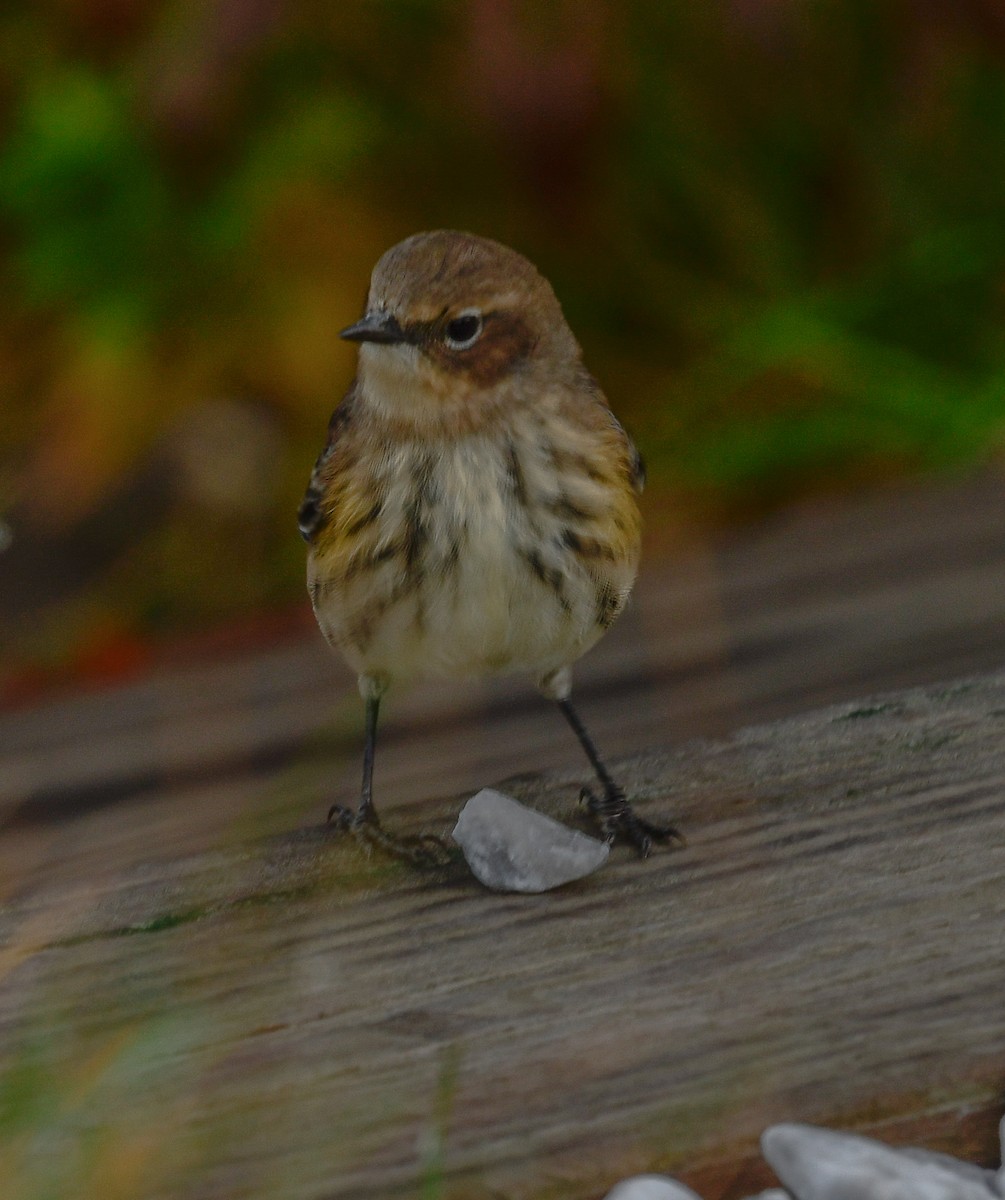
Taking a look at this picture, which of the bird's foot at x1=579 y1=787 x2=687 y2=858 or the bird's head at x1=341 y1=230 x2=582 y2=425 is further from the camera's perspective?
the bird's head at x1=341 y1=230 x2=582 y2=425

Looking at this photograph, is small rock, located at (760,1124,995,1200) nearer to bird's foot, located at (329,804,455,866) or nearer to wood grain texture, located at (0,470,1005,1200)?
wood grain texture, located at (0,470,1005,1200)

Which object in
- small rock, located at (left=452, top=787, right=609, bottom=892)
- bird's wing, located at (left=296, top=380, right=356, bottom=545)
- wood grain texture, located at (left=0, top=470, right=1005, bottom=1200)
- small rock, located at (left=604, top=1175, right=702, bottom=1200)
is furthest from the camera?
bird's wing, located at (left=296, top=380, right=356, bottom=545)

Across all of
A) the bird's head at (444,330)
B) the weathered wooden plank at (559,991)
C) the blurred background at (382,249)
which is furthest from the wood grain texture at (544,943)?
the blurred background at (382,249)

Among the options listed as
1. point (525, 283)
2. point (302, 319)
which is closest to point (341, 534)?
point (525, 283)

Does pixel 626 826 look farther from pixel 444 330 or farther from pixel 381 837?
pixel 444 330

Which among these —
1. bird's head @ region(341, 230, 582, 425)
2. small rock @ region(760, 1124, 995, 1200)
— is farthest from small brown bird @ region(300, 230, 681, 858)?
small rock @ region(760, 1124, 995, 1200)

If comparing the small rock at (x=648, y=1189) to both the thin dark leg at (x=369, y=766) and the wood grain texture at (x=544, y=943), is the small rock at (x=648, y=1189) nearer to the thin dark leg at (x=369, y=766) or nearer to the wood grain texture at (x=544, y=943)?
the wood grain texture at (x=544, y=943)

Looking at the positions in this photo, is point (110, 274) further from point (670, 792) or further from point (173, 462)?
point (670, 792)
